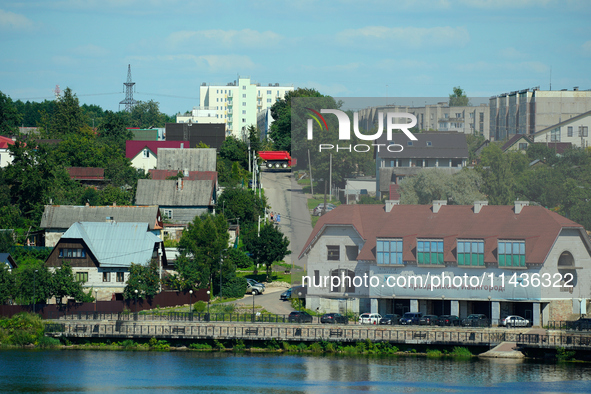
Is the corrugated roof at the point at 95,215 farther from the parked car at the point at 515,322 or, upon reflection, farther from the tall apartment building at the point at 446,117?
the parked car at the point at 515,322

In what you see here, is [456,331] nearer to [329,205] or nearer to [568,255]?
[568,255]

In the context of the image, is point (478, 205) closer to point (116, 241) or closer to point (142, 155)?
point (116, 241)

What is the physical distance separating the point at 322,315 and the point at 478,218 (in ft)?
60.0

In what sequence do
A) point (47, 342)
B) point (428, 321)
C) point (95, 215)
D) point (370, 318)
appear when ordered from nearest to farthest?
1. point (428, 321)
2. point (47, 342)
3. point (370, 318)
4. point (95, 215)

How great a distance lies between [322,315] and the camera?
72.4 meters

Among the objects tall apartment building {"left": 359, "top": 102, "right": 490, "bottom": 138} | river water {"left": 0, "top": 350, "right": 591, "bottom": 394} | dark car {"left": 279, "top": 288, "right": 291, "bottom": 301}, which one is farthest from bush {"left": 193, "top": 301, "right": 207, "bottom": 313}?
tall apartment building {"left": 359, "top": 102, "right": 490, "bottom": 138}

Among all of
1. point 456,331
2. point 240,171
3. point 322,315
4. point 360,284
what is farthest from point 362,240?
point 240,171

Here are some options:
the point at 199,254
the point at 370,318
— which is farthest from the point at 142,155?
the point at 370,318

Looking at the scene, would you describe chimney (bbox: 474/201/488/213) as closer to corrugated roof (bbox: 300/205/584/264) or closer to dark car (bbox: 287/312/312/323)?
corrugated roof (bbox: 300/205/584/264)

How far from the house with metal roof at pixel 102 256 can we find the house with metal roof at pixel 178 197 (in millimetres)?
16139

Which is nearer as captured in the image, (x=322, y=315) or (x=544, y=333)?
(x=544, y=333)

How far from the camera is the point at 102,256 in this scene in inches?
3204

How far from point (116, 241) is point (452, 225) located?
3393 cm

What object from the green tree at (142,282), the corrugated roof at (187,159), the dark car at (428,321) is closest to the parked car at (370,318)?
the dark car at (428,321)
